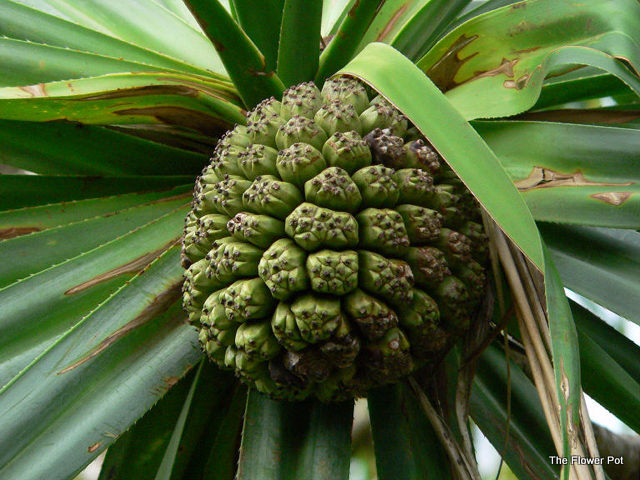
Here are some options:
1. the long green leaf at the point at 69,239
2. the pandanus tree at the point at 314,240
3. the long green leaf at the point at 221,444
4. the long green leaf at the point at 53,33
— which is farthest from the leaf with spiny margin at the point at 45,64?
the long green leaf at the point at 221,444

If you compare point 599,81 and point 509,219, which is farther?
point 599,81

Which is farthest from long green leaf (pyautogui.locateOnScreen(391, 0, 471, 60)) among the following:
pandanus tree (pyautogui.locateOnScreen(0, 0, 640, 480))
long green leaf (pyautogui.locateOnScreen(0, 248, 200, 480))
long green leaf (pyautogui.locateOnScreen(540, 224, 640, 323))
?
long green leaf (pyautogui.locateOnScreen(0, 248, 200, 480))

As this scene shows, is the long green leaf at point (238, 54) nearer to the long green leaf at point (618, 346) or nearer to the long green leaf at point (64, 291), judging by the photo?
the long green leaf at point (64, 291)

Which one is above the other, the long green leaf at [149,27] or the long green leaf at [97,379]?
the long green leaf at [149,27]

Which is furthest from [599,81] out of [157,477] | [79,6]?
[79,6]

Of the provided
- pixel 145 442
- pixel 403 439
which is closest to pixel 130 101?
pixel 145 442

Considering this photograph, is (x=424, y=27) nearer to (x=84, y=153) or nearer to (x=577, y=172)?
(x=577, y=172)

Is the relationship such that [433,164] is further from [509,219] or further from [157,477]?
[157,477]
